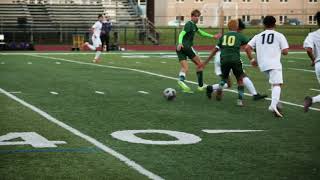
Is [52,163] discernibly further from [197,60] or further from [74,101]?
[197,60]

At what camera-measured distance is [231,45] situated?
11711mm

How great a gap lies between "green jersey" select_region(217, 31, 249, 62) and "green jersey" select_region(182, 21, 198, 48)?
229cm

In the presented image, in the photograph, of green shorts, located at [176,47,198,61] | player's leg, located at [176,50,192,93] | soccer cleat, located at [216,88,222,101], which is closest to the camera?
soccer cleat, located at [216,88,222,101]

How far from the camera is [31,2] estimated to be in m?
47.2

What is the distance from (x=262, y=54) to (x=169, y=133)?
2.80 metres

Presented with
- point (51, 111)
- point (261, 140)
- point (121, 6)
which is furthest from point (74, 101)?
point (121, 6)

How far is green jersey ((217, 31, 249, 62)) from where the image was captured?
1166 cm

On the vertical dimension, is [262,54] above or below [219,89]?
above

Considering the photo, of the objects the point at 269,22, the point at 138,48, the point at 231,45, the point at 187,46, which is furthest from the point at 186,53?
the point at 138,48

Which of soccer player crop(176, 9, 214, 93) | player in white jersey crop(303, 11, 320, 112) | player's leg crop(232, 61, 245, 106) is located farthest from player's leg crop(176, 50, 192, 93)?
player in white jersey crop(303, 11, 320, 112)

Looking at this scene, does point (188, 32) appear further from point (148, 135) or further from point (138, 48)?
point (138, 48)

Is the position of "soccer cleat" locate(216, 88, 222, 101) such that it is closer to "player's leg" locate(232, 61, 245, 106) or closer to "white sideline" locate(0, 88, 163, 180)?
"player's leg" locate(232, 61, 245, 106)

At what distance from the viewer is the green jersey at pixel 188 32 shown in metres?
14.0

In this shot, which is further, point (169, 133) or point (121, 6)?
point (121, 6)
